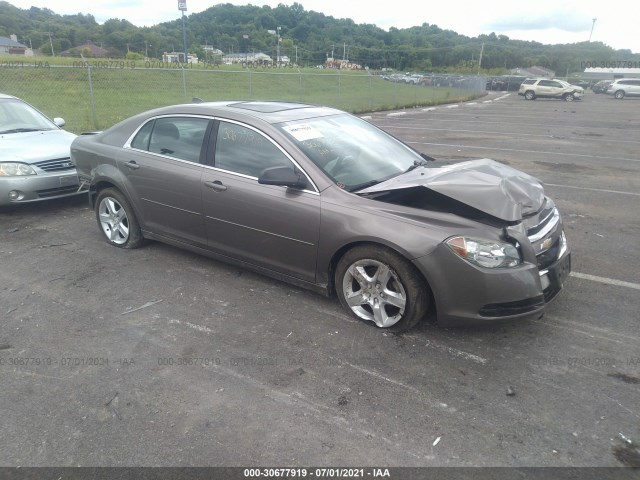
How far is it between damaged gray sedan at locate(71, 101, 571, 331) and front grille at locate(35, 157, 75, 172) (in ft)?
5.30

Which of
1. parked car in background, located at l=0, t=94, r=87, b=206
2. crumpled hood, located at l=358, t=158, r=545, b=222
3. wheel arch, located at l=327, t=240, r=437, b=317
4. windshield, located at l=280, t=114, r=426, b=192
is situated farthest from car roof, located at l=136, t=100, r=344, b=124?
parked car in background, located at l=0, t=94, r=87, b=206

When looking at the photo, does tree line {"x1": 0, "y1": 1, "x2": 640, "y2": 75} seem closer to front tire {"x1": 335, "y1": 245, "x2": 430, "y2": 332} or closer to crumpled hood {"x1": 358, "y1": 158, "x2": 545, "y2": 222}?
crumpled hood {"x1": 358, "y1": 158, "x2": 545, "y2": 222}

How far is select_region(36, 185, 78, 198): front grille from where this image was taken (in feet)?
20.5

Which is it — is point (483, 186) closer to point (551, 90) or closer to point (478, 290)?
point (478, 290)

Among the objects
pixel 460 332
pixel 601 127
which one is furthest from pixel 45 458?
pixel 601 127

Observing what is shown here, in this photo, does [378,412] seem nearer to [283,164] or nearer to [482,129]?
[283,164]

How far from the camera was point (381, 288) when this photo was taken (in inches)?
142

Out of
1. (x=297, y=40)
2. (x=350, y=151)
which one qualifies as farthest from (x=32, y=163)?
(x=297, y=40)

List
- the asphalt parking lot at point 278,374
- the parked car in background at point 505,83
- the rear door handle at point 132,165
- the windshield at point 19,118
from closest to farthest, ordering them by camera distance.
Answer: the asphalt parking lot at point 278,374 → the rear door handle at point 132,165 → the windshield at point 19,118 → the parked car in background at point 505,83

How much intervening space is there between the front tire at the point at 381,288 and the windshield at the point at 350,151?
1.99 feet

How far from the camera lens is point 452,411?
284cm

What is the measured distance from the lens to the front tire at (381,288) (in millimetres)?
3457

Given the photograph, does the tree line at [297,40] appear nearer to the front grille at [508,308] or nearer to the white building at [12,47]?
the white building at [12,47]

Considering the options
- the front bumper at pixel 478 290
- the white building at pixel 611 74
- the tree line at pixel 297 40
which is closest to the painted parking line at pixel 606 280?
the front bumper at pixel 478 290
